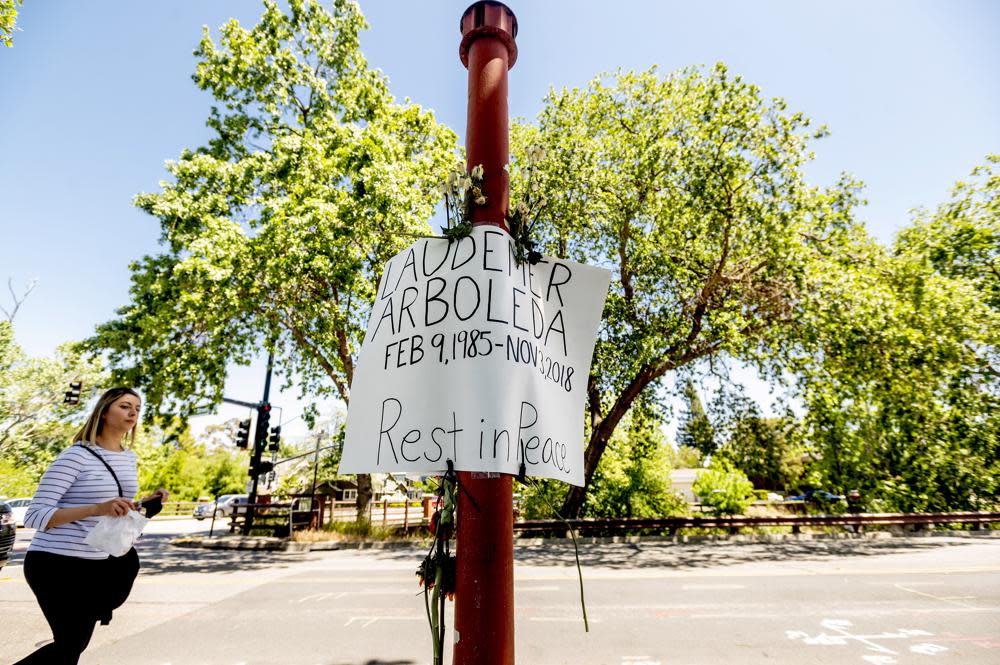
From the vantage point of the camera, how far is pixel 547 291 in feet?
5.98

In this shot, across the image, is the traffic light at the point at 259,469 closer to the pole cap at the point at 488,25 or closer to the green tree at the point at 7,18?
the green tree at the point at 7,18

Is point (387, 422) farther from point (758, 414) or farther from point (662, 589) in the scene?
point (758, 414)

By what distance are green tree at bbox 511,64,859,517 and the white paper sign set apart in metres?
10.8

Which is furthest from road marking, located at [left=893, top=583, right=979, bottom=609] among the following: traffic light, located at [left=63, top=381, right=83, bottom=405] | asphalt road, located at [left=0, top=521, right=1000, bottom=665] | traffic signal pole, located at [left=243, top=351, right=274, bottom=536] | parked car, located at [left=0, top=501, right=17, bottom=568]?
traffic light, located at [left=63, top=381, right=83, bottom=405]

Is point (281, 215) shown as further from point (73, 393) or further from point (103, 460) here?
point (73, 393)

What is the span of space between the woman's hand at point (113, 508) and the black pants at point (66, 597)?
26 centimetres

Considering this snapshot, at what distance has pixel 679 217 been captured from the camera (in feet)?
44.9

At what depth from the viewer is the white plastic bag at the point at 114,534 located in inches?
95.0

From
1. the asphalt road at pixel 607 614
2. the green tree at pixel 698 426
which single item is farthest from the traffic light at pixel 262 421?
the green tree at pixel 698 426

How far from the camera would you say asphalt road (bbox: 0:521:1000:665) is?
471cm

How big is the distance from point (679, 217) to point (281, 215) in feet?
35.3

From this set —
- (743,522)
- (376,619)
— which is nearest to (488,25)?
(376,619)

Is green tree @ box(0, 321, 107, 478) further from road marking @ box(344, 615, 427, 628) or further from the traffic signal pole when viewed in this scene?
road marking @ box(344, 615, 427, 628)

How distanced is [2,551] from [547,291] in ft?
25.3
